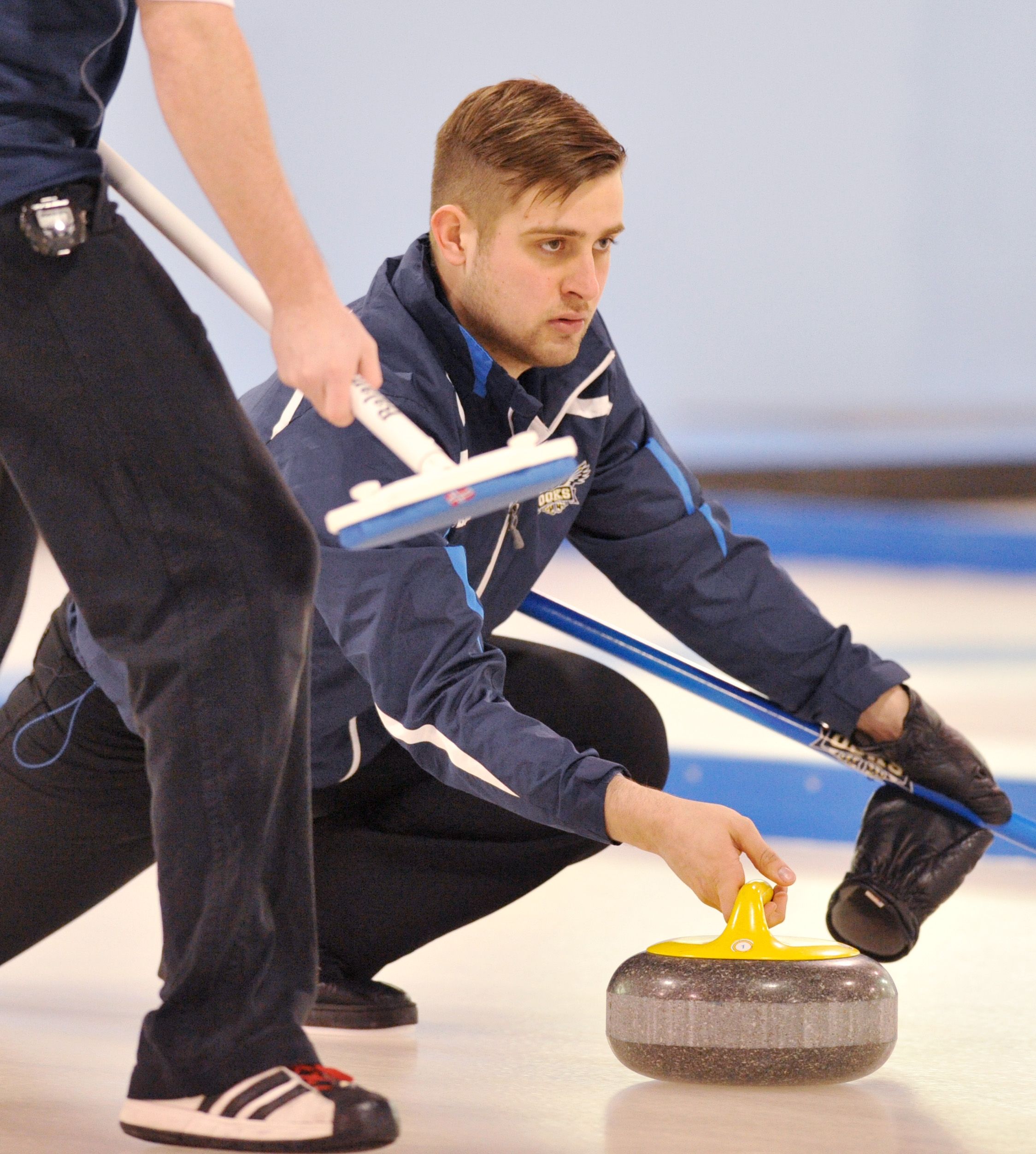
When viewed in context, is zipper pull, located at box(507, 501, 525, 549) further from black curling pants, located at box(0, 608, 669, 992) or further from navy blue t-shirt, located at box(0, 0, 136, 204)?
navy blue t-shirt, located at box(0, 0, 136, 204)

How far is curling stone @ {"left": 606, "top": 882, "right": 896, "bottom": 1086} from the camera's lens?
1347 millimetres

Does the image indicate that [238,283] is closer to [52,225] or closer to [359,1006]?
[52,225]

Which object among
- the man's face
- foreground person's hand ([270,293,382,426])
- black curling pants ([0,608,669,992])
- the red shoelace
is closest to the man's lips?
the man's face

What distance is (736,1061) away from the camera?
4.49 ft

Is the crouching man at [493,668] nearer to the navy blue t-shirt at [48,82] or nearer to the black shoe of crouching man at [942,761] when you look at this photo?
the black shoe of crouching man at [942,761]

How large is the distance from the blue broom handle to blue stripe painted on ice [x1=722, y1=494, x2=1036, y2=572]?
4.16 metres

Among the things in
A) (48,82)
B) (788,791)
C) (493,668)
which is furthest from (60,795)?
(788,791)

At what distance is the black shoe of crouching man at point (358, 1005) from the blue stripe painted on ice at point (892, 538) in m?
4.35

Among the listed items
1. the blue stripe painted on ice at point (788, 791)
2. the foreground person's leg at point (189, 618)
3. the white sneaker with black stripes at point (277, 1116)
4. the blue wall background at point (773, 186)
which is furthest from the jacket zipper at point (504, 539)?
the blue wall background at point (773, 186)

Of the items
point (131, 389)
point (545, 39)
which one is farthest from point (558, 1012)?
point (545, 39)

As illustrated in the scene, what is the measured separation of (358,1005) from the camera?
169 cm

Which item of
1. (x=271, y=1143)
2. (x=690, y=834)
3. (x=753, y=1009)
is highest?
(x=690, y=834)

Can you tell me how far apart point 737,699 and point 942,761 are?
22 centimetres

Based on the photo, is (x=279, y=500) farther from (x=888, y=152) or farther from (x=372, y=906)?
(x=888, y=152)
